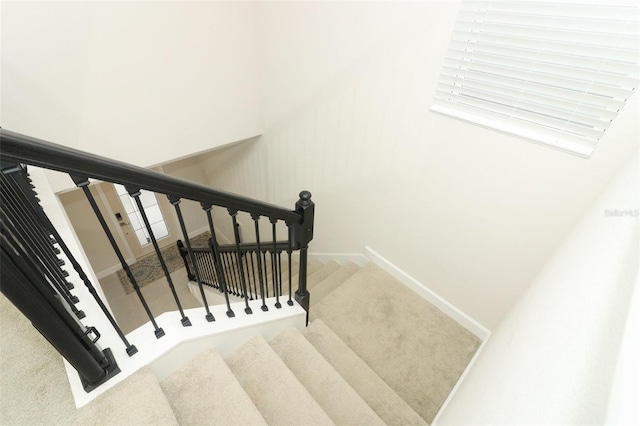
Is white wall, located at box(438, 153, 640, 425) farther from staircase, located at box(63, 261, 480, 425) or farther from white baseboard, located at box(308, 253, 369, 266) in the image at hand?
white baseboard, located at box(308, 253, 369, 266)

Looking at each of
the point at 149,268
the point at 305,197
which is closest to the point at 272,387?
the point at 305,197

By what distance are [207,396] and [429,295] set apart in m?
1.76

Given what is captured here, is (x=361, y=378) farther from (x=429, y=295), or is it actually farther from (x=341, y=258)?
(x=341, y=258)

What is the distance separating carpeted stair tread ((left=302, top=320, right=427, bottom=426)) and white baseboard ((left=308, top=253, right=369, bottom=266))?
96 centimetres

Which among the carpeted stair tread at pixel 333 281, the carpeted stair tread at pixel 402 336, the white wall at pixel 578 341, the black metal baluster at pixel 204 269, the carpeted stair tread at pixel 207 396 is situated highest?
the white wall at pixel 578 341

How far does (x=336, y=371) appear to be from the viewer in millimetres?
1656

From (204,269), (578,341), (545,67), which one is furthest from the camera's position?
(204,269)

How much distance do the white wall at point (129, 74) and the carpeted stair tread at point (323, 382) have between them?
2.17m

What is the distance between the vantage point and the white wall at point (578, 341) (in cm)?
43

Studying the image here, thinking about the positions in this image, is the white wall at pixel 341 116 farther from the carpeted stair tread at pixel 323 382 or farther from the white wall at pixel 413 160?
the carpeted stair tread at pixel 323 382

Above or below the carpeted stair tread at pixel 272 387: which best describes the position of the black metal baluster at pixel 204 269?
below

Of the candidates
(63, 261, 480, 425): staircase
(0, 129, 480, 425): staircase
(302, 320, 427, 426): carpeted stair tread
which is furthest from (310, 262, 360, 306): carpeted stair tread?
(302, 320, 427, 426): carpeted stair tread

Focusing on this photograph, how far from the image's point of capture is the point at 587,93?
1.21 meters

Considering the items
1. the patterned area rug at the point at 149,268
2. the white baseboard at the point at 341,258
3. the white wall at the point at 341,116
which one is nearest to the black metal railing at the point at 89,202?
the white wall at the point at 341,116
